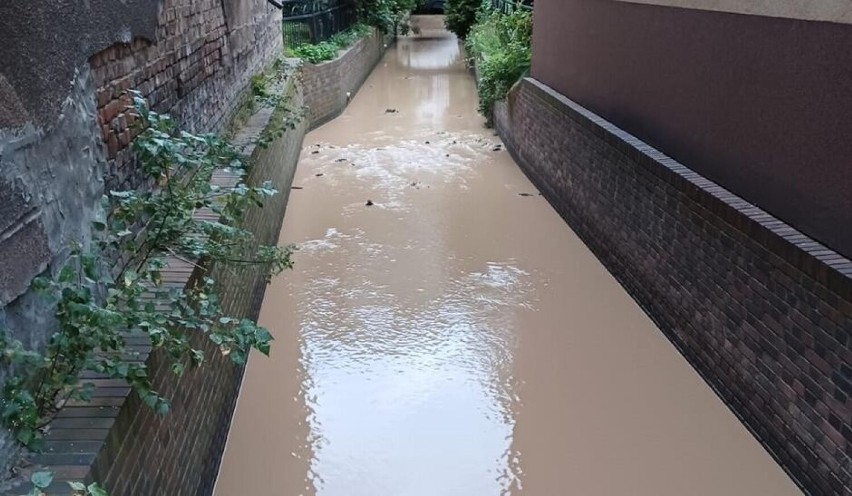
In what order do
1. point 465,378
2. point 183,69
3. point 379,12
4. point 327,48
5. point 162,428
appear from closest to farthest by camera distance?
1. point 162,428
2. point 183,69
3. point 465,378
4. point 327,48
5. point 379,12

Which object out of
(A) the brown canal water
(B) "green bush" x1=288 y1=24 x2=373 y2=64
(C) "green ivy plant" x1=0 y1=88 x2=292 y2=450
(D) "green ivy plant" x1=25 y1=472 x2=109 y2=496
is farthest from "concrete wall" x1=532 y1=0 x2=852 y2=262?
(B) "green bush" x1=288 y1=24 x2=373 y2=64

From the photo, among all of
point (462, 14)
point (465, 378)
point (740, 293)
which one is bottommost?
point (465, 378)

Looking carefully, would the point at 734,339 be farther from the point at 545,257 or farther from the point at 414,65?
the point at 414,65

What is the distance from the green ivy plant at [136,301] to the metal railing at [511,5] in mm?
11079

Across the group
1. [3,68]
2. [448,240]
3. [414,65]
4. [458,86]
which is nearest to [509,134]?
A: [448,240]

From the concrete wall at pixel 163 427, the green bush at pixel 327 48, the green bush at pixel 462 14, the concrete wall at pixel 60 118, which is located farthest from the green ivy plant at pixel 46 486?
the green bush at pixel 462 14

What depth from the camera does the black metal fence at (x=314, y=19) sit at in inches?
557

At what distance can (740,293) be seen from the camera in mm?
4262

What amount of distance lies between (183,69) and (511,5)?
11.0 metres

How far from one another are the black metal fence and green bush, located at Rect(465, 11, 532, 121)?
10.9ft

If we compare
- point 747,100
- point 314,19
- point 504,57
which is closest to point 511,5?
point 504,57

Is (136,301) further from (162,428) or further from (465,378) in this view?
(465,378)

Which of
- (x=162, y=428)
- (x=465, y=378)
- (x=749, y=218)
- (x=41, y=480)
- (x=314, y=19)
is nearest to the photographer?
(x=41, y=480)

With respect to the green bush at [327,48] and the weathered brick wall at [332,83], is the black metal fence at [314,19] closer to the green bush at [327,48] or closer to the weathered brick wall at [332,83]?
the green bush at [327,48]
